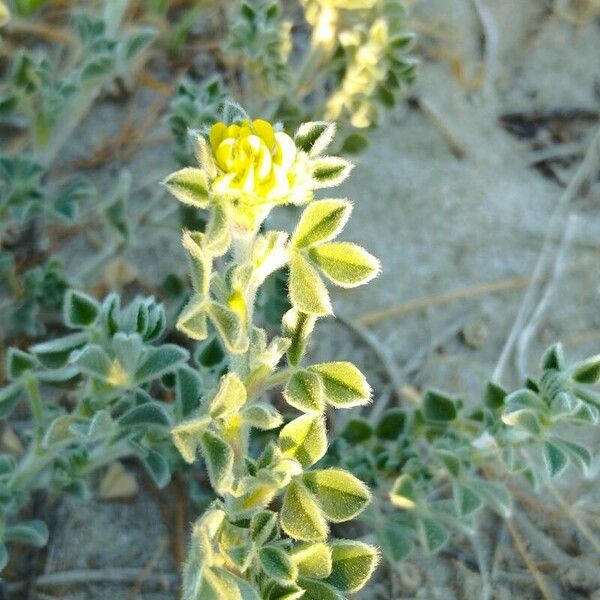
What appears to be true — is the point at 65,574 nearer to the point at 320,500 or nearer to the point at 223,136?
the point at 320,500

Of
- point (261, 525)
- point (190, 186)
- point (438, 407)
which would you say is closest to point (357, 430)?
point (438, 407)

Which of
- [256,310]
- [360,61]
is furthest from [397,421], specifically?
[360,61]

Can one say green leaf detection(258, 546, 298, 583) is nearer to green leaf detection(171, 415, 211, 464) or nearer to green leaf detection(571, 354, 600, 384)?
green leaf detection(171, 415, 211, 464)

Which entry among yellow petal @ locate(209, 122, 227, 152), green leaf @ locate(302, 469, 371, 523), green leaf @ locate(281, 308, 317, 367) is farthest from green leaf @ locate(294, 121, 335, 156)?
green leaf @ locate(302, 469, 371, 523)

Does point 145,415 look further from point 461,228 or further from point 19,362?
point 461,228

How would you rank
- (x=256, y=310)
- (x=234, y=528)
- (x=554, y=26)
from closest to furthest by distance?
(x=234, y=528) → (x=256, y=310) → (x=554, y=26)
